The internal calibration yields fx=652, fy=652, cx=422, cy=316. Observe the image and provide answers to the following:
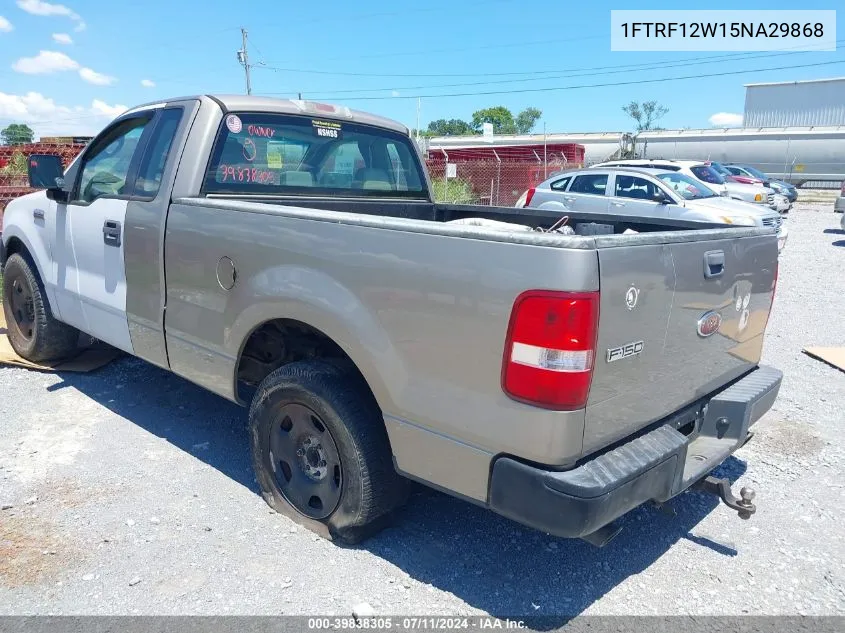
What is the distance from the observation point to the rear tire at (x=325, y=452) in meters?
2.76

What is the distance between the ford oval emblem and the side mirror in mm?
4015

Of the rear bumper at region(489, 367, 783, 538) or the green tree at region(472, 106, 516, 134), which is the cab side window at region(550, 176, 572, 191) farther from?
the green tree at region(472, 106, 516, 134)

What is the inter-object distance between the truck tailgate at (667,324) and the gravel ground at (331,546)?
2.61 feet

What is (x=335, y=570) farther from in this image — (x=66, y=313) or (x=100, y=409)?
(x=66, y=313)

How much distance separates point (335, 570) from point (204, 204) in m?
1.86

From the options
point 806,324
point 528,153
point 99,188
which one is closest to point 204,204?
point 99,188

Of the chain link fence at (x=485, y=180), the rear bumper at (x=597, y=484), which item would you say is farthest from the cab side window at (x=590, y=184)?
the rear bumper at (x=597, y=484)

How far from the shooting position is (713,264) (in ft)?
8.73

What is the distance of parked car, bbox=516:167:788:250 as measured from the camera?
1166 cm

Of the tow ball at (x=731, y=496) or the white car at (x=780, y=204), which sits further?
the white car at (x=780, y=204)

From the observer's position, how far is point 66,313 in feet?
14.8

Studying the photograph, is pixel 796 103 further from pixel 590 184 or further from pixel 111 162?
pixel 111 162

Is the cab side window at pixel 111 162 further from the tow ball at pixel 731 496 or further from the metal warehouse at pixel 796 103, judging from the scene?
the metal warehouse at pixel 796 103

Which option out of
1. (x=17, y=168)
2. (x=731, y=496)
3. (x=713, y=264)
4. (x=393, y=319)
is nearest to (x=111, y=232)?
(x=393, y=319)
